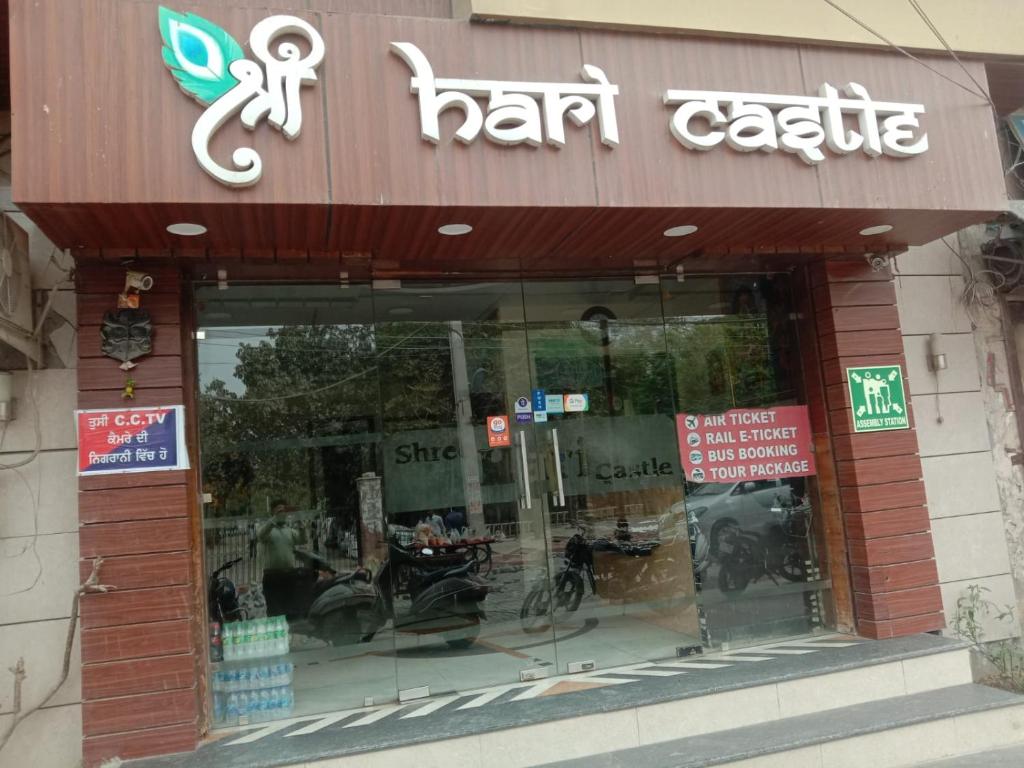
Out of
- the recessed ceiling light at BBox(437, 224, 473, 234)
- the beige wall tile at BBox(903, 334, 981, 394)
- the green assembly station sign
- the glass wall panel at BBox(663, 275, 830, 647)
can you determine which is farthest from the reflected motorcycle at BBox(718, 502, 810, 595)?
the recessed ceiling light at BBox(437, 224, 473, 234)

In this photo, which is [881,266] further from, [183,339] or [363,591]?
[183,339]

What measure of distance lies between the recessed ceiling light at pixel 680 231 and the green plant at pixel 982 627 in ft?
11.6

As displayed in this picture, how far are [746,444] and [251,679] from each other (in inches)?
148

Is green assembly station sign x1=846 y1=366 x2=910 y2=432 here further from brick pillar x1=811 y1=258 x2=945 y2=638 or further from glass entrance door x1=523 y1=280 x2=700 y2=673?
glass entrance door x1=523 y1=280 x2=700 y2=673

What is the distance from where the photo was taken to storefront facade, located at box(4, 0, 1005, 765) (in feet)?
12.3

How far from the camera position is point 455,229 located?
439 cm

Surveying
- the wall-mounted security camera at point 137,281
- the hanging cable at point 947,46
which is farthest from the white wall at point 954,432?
the wall-mounted security camera at point 137,281

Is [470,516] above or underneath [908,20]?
underneath

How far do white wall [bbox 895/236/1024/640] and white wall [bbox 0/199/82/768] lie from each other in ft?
19.2

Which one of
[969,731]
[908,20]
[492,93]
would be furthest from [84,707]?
[908,20]

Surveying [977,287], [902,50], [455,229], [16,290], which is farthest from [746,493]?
[16,290]

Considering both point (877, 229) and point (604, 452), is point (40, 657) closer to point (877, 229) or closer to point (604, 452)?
point (604, 452)

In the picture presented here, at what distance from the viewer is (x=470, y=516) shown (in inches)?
217

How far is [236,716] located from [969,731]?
4.37m
